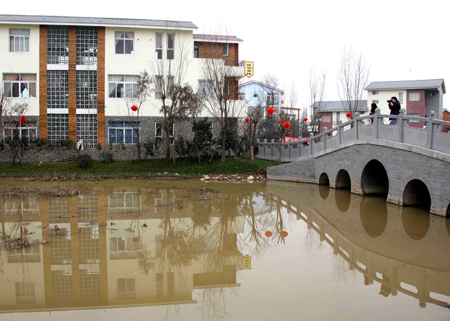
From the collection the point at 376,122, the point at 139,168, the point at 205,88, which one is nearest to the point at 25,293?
the point at 376,122

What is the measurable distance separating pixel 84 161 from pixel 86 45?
24.3 ft

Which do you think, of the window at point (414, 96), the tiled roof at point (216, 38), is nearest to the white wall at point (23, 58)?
the tiled roof at point (216, 38)

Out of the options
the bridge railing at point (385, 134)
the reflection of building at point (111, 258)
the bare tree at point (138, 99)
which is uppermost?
the bare tree at point (138, 99)

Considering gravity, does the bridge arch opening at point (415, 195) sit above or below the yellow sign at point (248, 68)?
below

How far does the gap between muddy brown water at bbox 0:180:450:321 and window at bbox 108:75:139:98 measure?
501 inches

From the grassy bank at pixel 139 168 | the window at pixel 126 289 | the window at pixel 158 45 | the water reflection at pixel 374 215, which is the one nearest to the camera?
the window at pixel 126 289

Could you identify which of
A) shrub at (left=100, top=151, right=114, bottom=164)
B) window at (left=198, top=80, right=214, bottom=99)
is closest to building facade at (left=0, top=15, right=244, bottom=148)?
window at (left=198, top=80, right=214, bottom=99)

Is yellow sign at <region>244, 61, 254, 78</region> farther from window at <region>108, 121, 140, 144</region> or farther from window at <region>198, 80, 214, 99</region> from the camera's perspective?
window at <region>108, 121, 140, 144</region>

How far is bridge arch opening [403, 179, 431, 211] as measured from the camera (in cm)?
1246

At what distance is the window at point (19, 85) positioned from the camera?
2450 cm

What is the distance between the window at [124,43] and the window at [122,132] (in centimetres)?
423

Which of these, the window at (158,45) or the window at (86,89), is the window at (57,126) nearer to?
the window at (86,89)

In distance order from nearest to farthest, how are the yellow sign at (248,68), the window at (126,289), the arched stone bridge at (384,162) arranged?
the window at (126,289), the arched stone bridge at (384,162), the yellow sign at (248,68)

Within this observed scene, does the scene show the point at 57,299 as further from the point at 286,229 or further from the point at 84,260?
the point at 286,229
